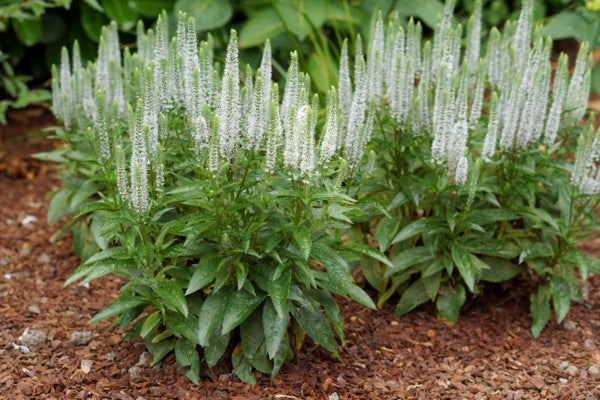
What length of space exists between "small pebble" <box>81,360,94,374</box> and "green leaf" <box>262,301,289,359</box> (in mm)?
975

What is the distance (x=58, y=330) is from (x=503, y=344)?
2509 mm

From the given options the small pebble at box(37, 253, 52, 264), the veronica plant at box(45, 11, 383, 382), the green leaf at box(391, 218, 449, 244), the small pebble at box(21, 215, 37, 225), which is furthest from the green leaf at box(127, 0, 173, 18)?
the green leaf at box(391, 218, 449, 244)

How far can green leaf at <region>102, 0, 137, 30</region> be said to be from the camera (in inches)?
299

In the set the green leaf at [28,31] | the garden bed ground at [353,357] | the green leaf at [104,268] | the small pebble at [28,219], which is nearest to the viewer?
the green leaf at [104,268]

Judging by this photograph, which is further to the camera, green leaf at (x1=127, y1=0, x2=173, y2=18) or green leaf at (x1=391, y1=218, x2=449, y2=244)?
green leaf at (x1=127, y1=0, x2=173, y2=18)

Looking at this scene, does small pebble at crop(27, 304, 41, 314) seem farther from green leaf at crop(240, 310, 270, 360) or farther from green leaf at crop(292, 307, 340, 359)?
green leaf at crop(292, 307, 340, 359)

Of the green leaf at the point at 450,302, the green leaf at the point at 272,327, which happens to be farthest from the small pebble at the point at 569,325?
the green leaf at the point at 272,327

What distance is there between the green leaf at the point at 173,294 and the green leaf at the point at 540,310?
2.22 m

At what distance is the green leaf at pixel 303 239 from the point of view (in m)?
3.22

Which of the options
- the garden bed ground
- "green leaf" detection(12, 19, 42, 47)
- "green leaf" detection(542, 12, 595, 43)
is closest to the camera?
the garden bed ground

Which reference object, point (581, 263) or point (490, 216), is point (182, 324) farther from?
point (581, 263)

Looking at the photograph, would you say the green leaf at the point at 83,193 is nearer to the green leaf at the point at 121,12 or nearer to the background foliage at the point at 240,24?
the background foliage at the point at 240,24

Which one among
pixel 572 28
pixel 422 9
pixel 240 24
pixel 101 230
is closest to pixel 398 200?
pixel 101 230

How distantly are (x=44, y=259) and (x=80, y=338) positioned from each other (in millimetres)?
1404
